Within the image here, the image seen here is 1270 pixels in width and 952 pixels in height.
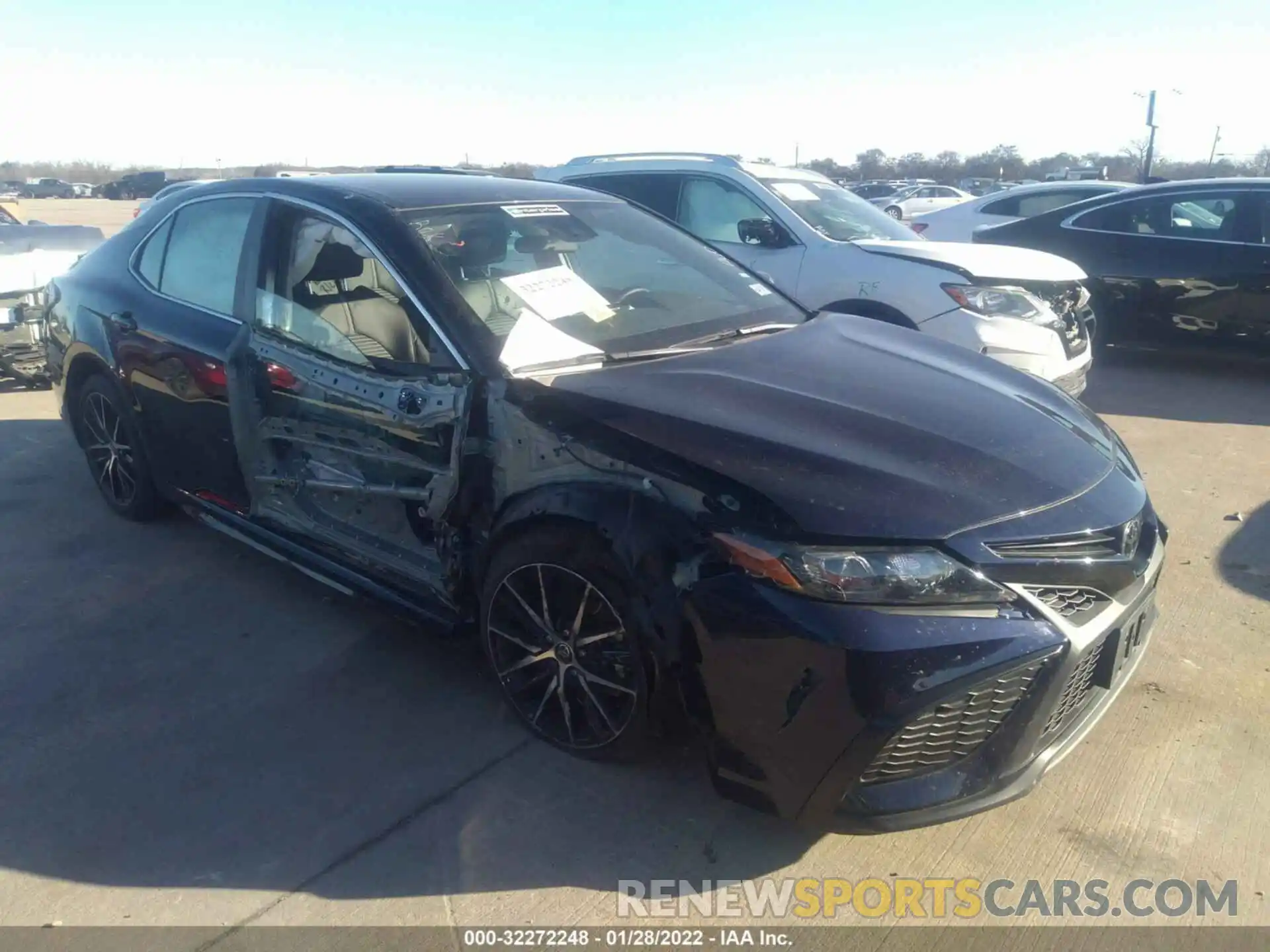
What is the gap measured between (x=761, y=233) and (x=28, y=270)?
5284 millimetres

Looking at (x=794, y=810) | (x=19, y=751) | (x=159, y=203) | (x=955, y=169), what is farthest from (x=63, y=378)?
A: (x=955, y=169)

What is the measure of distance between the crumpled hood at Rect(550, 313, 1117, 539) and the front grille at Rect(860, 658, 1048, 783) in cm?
37

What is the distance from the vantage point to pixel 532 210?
3.73m

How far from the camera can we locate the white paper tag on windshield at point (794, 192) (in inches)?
271

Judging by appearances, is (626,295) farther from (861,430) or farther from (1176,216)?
(1176,216)

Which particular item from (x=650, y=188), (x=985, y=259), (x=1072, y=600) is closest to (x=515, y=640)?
(x=1072, y=600)

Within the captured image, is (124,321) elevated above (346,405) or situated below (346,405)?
above

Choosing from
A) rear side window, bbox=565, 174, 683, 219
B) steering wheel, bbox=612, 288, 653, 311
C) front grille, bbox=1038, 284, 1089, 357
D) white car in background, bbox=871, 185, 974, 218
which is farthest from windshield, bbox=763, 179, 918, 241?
white car in background, bbox=871, 185, 974, 218

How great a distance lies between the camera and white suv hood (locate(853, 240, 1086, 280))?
6031 millimetres

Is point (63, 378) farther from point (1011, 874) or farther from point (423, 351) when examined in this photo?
point (1011, 874)

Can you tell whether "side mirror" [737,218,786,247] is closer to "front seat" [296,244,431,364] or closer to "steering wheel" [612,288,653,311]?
"steering wheel" [612,288,653,311]

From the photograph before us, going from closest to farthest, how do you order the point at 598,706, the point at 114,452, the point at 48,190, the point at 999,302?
the point at 598,706 < the point at 114,452 < the point at 999,302 < the point at 48,190
